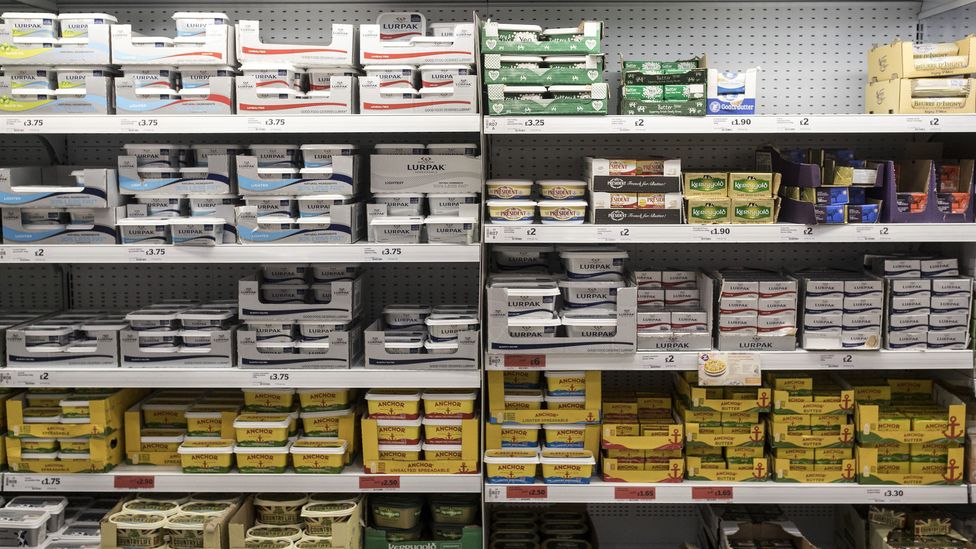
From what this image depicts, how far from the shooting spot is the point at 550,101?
298cm

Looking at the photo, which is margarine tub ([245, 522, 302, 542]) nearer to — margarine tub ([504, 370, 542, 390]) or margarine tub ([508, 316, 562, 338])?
margarine tub ([504, 370, 542, 390])

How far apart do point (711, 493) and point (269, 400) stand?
1.70 meters

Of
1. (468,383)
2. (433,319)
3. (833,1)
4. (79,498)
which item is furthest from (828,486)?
(79,498)

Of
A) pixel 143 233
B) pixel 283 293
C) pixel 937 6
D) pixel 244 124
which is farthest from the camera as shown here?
pixel 937 6

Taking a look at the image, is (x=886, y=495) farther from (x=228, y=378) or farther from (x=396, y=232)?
(x=228, y=378)

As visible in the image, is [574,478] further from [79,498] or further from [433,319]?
[79,498]

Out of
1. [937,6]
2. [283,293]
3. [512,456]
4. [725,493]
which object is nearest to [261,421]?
[283,293]

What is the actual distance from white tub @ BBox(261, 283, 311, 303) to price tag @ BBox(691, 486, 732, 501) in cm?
163

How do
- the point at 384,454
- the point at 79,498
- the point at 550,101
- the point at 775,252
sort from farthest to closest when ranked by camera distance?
the point at 775,252, the point at 79,498, the point at 384,454, the point at 550,101

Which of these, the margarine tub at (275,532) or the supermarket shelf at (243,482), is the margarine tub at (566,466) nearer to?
the supermarket shelf at (243,482)

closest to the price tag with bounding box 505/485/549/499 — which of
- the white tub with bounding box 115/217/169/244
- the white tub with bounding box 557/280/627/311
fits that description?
the white tub with bounding box 557/280/627/311

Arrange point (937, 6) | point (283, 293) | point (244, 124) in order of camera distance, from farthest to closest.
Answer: point (937, 6) < point (283, 293) < point (244, 124)

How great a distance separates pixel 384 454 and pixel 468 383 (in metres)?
0.43

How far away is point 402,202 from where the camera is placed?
3.09m
